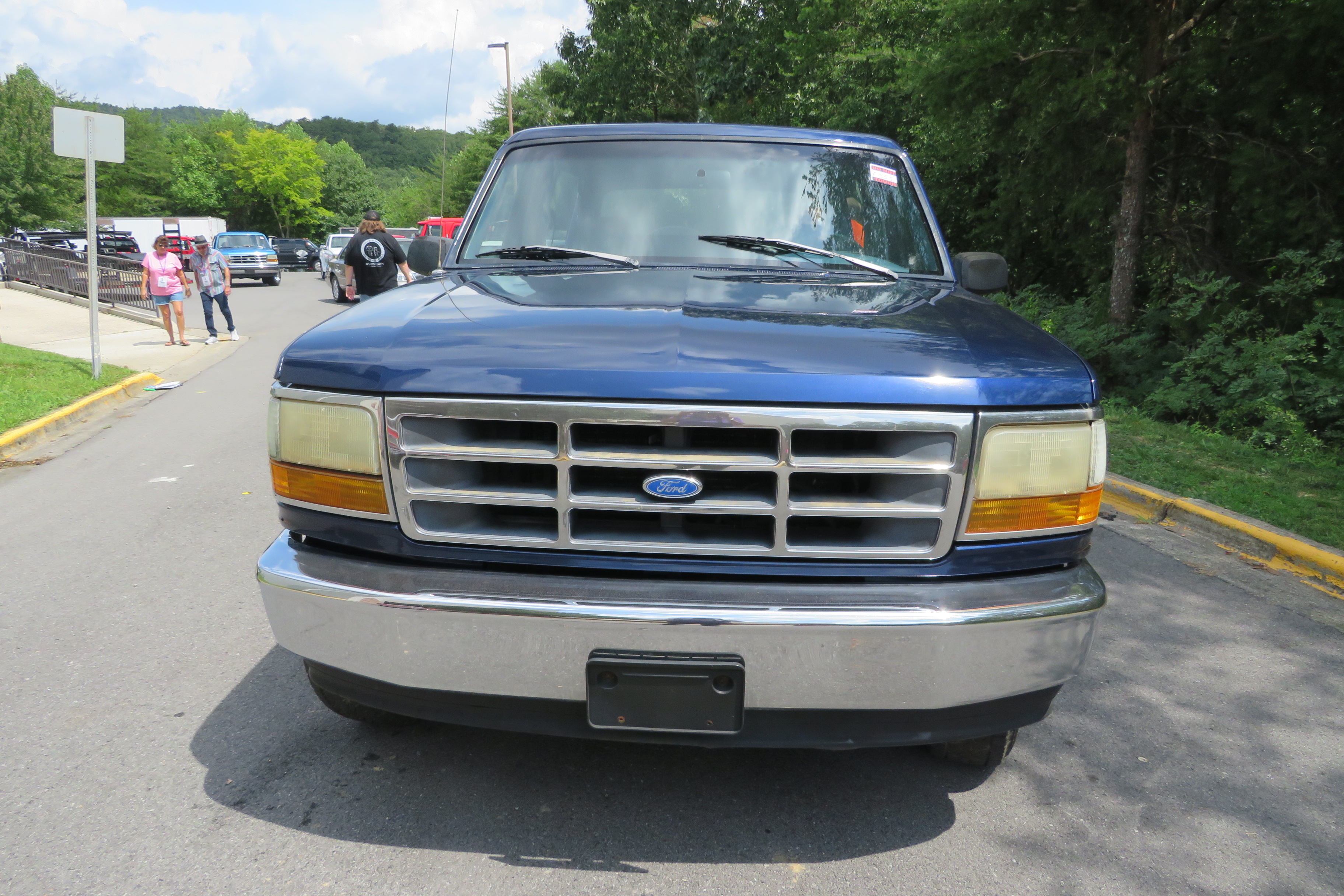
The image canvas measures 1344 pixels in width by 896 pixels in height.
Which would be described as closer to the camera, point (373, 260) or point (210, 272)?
point (373, 260)

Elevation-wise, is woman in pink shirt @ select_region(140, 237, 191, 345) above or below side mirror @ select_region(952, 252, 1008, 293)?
below

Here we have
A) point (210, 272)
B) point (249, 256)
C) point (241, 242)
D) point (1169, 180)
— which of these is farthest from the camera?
point (241, 242)

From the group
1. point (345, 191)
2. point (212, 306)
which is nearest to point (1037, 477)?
point (212, 306)

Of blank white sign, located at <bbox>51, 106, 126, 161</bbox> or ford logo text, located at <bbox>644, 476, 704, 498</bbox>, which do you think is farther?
blank white sign, located at <bbox>51, 106, 126, 161</bbox>

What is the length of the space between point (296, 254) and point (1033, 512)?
2008 inches

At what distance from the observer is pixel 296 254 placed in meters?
48.5

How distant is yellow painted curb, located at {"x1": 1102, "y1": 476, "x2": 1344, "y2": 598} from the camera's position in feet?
16.3

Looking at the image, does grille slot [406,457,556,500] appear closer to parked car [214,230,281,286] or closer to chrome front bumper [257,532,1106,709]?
chrome front bumper [257,532,1106,709]

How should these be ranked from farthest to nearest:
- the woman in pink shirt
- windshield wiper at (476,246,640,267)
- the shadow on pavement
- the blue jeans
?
the blue jeans, the woman in pink shirt, windshield wiper at (476,246,640,267), the shadow on pavement

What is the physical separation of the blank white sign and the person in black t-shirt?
2.52 m

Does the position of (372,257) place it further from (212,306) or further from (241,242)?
(241,242)

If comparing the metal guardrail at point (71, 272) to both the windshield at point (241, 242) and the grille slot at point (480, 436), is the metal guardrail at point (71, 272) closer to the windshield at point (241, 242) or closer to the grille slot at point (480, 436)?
the windshield at point (241, 242)

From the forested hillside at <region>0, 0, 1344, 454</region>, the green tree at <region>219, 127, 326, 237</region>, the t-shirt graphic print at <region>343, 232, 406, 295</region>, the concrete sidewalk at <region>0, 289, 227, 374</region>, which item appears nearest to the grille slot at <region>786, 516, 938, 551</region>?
the forested hillside at <region>0, 0, 1344, 454</region>

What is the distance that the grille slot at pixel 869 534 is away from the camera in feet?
7.55
